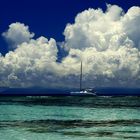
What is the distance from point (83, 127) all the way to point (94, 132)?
141 inches

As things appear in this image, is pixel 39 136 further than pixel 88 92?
No

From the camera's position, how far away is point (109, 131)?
3688 cm

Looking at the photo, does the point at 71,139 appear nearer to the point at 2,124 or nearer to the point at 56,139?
the point at 56,139

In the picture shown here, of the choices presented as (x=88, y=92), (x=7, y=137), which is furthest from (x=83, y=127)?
(x=88, y=92)

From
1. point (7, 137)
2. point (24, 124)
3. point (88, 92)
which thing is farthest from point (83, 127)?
point (88, 92)

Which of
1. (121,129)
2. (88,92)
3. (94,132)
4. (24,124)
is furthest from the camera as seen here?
(88,92)

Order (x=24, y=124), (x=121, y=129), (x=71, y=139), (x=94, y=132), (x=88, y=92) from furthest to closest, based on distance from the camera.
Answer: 1. (x=88, y=92)
2. (x=24, y=124)
3. (x=121, y=129)
4. (x=94, y=132)
5. (x=71, y=139)

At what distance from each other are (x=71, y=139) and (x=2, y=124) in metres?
11.5

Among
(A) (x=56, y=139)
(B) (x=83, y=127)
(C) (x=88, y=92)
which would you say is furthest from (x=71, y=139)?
(C) (x=88, y=92)

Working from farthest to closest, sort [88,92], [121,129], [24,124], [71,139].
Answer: [88,92], [24,124], [121,129], [71,139]

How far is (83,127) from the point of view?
39.5 metres

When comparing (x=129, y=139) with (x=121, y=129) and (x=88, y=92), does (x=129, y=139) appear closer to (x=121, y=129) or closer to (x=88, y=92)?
(x=121, y=129)

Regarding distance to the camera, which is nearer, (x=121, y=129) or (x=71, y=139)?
(x=71, y=139)

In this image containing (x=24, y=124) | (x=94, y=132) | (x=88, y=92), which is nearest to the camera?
(x=94, y=132)
